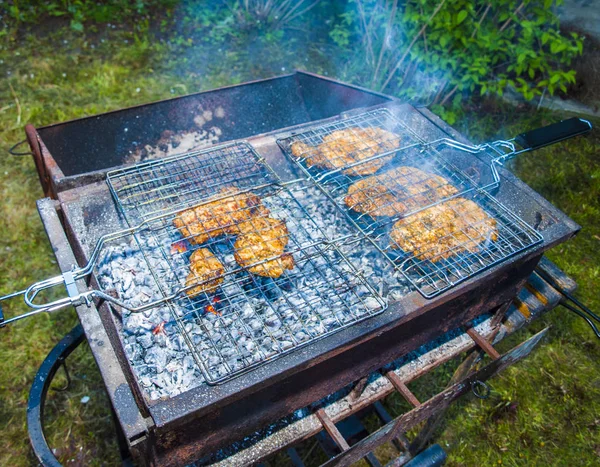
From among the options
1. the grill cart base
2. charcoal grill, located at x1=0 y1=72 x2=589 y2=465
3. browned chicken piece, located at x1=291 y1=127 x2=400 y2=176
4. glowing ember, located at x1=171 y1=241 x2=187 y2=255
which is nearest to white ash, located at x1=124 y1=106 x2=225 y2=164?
charcoal grill, located at x1=0 y1=72 x2=589 y2=465

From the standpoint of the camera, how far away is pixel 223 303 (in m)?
2.65

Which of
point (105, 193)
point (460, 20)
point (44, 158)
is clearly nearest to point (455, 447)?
point (105, 193)

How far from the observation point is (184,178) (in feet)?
10.8

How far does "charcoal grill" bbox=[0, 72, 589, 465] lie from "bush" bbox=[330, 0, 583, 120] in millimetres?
1982

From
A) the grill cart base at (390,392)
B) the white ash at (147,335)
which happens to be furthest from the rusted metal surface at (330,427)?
the white ash at (147,335)

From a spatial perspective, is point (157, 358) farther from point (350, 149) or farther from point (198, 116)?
point (198, 116)

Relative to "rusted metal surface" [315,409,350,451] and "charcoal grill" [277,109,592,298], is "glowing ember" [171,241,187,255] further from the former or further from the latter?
"rusted metal surface" [315,409,350,451]

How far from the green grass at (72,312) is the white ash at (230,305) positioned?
1832mm

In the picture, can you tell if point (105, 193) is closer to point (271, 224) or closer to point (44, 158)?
point (44, 158)

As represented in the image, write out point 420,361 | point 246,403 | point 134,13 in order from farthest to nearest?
point 134,13 < point 420,361 < point 246,403

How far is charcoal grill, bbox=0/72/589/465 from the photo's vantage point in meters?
2.11

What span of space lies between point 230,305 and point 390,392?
1.23m

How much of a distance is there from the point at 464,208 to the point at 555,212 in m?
0.53

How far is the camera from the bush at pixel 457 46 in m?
5.46
